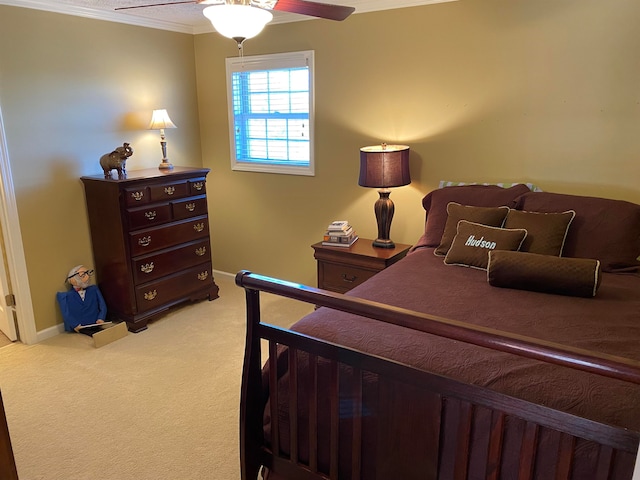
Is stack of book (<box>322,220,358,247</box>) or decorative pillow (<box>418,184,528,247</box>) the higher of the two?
decorative pillow (<box>418,184,528,247</box>)

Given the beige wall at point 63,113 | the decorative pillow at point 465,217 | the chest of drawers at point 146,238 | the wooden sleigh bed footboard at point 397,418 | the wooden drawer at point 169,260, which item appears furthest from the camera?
the wooden drawer at point 169,260

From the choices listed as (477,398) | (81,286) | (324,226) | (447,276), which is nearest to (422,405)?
(477,398)

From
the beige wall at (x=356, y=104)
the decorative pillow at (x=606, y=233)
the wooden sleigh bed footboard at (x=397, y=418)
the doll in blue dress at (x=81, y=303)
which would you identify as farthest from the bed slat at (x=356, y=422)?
the doll in blue dress at (x=81, y=303)

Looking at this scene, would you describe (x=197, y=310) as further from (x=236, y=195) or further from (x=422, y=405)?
(x=422, y=405)

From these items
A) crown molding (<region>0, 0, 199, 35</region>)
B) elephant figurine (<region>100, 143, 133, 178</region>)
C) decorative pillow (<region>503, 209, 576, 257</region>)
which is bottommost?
decorative pillow (<region>503, 209, 576, 257</region>)

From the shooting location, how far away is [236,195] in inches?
175

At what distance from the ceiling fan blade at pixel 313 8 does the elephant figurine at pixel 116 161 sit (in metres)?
1.86

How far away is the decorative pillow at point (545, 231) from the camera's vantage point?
2455mm

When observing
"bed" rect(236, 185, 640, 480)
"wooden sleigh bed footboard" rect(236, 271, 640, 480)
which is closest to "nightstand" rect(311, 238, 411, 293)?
"bed" rect(236, 185, 640, 480)

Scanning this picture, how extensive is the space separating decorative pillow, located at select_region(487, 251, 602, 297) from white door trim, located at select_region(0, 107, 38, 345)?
296 cm

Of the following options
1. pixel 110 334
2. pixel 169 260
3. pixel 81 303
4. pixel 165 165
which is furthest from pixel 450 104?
pixel 81 303

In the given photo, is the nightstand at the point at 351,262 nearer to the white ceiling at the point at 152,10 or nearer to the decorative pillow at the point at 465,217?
the decorative pillow at the point at 465,217

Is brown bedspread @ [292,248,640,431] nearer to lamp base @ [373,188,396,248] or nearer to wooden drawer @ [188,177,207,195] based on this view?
lamp base @ [373,188,396,248]

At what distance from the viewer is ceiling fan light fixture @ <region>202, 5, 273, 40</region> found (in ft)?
5.58
